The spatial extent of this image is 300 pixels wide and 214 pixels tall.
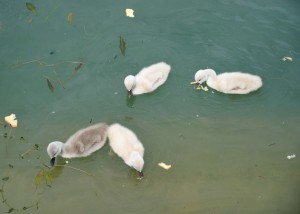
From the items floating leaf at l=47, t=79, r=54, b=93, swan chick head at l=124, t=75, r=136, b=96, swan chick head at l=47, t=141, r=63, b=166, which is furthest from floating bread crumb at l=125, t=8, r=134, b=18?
swan chick head at l=47, t=141, r=63, b=166

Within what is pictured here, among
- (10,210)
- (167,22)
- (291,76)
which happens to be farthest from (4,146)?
(291,76)

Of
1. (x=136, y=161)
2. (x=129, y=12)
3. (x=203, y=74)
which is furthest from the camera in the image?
(x=129, y=12)

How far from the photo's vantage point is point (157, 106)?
4.84 metres

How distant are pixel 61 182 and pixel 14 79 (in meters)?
1.57

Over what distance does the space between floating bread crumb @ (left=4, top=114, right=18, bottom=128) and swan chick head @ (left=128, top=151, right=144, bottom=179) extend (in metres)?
1.43

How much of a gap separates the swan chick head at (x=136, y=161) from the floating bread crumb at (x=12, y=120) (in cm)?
143

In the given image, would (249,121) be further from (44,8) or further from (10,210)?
(44,8)

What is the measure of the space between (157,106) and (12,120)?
162 cm

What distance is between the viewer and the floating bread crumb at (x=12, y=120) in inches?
184

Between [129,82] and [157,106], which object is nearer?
[129,82]

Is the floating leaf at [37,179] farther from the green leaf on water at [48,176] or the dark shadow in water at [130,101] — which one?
the dark shadow in water at [130,101]

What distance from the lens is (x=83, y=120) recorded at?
4719 millimetres

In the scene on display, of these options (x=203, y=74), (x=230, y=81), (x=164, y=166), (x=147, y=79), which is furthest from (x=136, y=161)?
(x=230, y=81)

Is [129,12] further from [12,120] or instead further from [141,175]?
[141,175]
